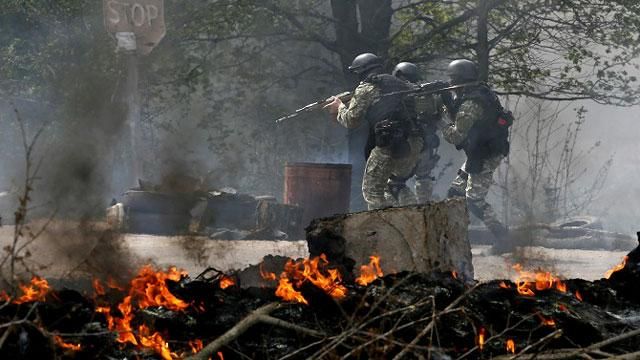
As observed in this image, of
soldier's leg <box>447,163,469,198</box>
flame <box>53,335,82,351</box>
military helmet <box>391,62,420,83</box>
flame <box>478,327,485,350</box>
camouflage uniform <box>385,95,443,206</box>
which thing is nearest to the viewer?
flame <box>53,335,82,351</box>

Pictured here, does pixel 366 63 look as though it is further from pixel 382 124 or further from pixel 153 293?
pixel 153 293

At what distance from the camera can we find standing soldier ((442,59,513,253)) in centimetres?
1049

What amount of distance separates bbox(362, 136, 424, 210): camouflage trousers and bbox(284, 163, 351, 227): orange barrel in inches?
61.2

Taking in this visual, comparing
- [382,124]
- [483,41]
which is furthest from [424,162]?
[483,41]

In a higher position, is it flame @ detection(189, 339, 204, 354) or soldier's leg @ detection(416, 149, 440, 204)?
soldier's leg @ detection(416, 149, 440, 204)

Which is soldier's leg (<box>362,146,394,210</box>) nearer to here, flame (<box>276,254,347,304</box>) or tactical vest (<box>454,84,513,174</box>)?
tactical vest (<box>454,84,513,174</box>)

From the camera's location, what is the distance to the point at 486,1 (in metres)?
13.9

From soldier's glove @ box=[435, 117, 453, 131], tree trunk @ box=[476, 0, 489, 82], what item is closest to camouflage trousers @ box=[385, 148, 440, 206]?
soldier's glove @ box=[435, 117, 453, 131]

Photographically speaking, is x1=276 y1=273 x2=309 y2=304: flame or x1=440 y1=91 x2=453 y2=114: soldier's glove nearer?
x1=276 y1=273 x2=309 y2=304: flame

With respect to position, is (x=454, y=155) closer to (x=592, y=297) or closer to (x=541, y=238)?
(x=541, y=238)

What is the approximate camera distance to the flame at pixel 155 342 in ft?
12.7

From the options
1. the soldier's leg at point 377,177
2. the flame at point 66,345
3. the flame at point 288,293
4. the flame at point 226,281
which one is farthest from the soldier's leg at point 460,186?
the flame at point 66,345

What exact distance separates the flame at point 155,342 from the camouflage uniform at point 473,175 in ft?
22.8

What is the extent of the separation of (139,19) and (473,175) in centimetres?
573
